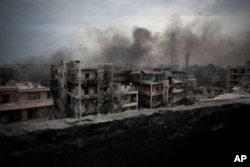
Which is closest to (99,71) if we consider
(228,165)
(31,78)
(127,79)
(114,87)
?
(114,87)

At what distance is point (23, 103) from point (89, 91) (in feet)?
20.0

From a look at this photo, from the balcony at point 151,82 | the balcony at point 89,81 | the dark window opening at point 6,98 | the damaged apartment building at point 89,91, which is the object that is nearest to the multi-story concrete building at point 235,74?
the balcony at point 151,82

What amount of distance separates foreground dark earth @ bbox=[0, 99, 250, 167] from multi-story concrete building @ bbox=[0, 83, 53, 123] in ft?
44.1

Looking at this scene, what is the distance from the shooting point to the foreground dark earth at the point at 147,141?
1824 mm

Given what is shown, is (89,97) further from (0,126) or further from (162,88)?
(0,126)

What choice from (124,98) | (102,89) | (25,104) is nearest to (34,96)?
(25,104)

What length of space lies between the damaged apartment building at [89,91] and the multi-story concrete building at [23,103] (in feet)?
11.1

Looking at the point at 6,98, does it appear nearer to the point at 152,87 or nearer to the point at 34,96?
the point at 34,96

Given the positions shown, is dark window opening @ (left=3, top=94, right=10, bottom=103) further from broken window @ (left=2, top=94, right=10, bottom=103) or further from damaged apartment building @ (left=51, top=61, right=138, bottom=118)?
damaged apartment building @ (left=51, top=61, right=138, bottom=118)

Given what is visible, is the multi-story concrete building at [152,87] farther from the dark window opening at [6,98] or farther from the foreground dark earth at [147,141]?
the foreground dark earth at [147,141]

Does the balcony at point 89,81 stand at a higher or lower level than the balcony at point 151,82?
higher

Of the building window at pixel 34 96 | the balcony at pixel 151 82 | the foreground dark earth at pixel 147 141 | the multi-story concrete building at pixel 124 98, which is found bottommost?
the multi-story concrete building at pixel 124 98

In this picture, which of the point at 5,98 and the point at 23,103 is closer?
the point at 5,98

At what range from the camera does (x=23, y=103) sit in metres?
14.4
